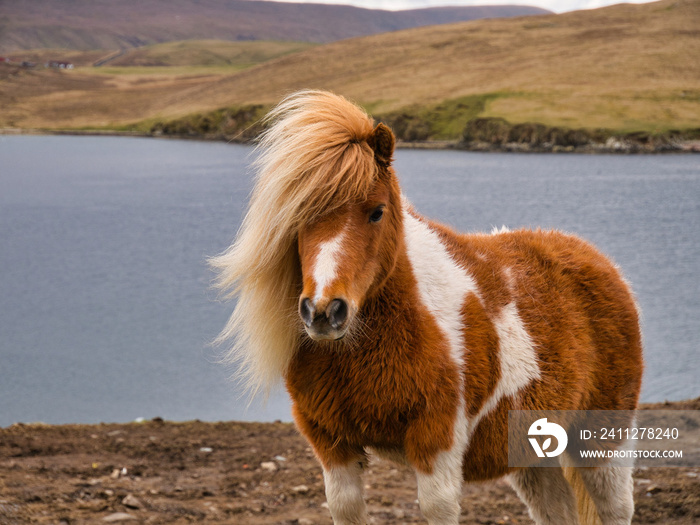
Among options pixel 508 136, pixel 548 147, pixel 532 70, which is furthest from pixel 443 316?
pixel 532 70

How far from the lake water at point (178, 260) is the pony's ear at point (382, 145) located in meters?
1.15

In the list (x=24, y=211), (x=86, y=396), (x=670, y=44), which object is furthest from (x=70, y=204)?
(x=670, y=44)

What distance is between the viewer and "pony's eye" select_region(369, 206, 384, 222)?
9.18ft

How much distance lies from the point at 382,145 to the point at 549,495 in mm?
2523

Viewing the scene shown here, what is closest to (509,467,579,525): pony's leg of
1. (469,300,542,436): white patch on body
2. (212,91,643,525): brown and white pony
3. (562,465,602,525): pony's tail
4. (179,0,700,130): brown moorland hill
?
(562,465,602,525): pony's tail

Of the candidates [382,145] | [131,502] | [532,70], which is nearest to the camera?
[382,145]

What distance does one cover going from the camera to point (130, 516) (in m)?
4.91

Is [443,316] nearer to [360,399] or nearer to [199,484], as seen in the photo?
[360,399]

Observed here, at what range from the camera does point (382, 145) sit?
2.89 metres

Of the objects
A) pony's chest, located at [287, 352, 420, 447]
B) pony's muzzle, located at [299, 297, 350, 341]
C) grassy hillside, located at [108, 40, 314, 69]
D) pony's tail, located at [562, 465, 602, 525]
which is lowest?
pony's tail, located at [562, 465, 602, 525]

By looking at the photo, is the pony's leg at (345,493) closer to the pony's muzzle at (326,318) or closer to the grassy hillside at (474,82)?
the pony's muzzle at (326,318)

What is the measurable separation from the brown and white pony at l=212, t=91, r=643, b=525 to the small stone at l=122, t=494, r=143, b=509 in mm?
2531

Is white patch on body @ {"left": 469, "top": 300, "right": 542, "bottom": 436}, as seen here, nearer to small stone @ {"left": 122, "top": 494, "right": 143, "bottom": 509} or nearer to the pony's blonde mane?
the pony's blonde mane

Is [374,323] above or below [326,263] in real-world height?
below
